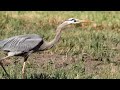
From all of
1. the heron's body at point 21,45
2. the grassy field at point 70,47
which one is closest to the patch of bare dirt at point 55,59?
the grassy field at point 70,47

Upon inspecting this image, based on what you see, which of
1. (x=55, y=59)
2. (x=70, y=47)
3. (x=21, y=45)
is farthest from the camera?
(x=70, y=47)

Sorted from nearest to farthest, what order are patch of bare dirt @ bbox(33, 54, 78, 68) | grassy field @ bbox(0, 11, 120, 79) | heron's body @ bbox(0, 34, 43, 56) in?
1. heron's body @ bbox(0, 34, 43, 56)
2. grassy field @ bbox(0, 11, 120, 79)
3. patch of bare dirt @ bbox(33, 54, 78, 68)

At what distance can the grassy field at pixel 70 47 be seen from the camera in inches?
355

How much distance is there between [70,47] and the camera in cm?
1185

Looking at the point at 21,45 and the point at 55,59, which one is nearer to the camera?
the point at 21,45

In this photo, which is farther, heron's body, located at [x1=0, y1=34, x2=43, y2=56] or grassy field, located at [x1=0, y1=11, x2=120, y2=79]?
grassy field, located at [x1=0, y1=11, x2=120, y2=79]

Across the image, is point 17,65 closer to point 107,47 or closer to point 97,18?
point 107,47

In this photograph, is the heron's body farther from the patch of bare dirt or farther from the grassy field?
the patch of bare dirt

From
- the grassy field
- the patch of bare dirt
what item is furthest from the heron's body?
the patch of bare dirt

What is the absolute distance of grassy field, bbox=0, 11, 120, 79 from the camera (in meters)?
9.01

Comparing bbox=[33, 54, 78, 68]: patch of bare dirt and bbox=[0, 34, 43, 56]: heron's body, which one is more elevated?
bbox=[0, 34, 43, 56]: heron's body

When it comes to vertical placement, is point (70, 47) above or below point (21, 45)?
below

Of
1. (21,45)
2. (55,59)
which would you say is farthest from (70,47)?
(21,45)

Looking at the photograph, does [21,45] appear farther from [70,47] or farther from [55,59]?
[70,47]
